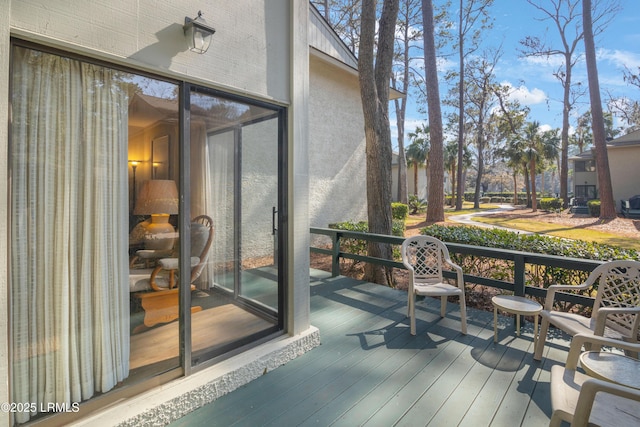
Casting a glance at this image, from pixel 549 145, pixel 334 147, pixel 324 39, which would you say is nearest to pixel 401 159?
pixel 334 147

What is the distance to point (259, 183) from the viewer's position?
9.28 feet

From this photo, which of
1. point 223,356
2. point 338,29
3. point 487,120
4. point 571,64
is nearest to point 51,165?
point 223,356

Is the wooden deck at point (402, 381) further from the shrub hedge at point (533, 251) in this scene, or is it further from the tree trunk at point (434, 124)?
the tree trunk at point (434, 124)

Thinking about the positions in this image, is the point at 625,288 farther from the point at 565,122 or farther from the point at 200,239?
the point at 565,122

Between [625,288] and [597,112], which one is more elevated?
[597,112]

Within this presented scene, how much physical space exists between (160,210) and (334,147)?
7.06 m

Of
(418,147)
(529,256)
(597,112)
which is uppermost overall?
(418,147)

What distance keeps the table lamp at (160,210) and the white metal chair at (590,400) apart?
2.44 m

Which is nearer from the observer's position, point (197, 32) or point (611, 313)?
point (197, 32)

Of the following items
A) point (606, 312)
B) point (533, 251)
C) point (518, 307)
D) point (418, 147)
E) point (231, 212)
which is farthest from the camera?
point (418, 147)

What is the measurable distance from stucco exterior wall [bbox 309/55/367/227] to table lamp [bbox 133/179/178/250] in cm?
595

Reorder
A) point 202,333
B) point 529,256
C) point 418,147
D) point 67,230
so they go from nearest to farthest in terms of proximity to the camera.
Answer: point 67,230, point 202,333, point 529,256, point 418,147

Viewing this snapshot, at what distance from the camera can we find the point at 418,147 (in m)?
26.1

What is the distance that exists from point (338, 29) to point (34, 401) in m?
15.9
